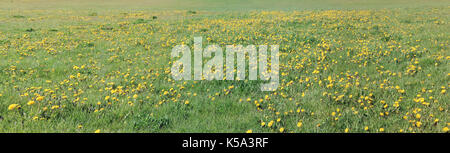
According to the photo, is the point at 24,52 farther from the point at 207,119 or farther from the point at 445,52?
the point at 445,52

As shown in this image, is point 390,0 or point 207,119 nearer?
point 207,119

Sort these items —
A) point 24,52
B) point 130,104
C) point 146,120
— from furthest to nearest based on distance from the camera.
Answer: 1. point 24,52
2. point 130,104
3. point 146,120

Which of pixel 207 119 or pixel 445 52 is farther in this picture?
pixel 445 52
